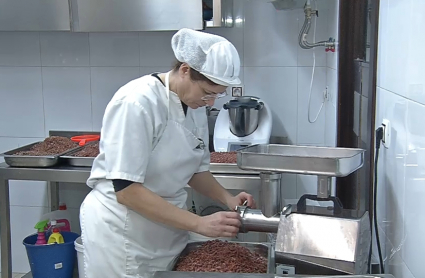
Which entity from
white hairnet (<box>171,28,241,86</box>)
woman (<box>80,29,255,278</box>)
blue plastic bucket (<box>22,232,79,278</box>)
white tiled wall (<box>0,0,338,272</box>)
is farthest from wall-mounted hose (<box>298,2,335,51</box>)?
blue plastic bucket (<box>22,232,79,278</box>)

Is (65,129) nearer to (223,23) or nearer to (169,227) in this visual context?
(223,23)

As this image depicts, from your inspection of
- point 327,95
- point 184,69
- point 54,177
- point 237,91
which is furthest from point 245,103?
point 184,69

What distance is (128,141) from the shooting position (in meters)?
1.44

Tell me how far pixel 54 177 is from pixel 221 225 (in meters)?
1.39

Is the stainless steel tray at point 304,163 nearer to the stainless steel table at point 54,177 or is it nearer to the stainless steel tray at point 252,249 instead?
the stainless steel tray at point 252,249

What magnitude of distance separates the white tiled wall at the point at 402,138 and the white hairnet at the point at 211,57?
0.42 metres

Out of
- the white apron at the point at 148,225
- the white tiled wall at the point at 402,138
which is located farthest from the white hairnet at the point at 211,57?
the white tiled wall at the point at 402,138

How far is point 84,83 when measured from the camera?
3.08 meters

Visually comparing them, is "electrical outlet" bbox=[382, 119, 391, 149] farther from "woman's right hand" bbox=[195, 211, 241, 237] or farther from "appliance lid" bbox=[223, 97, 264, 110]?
"appliance lid" bbox=[223, 97, 264, 110]

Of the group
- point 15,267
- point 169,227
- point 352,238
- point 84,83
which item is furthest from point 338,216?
point 15,267

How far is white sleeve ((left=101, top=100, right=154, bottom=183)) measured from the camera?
1443mm

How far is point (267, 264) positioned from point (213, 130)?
1.59 meters

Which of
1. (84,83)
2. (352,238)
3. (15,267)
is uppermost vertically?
(84,83)

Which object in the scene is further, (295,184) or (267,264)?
(295,184)
